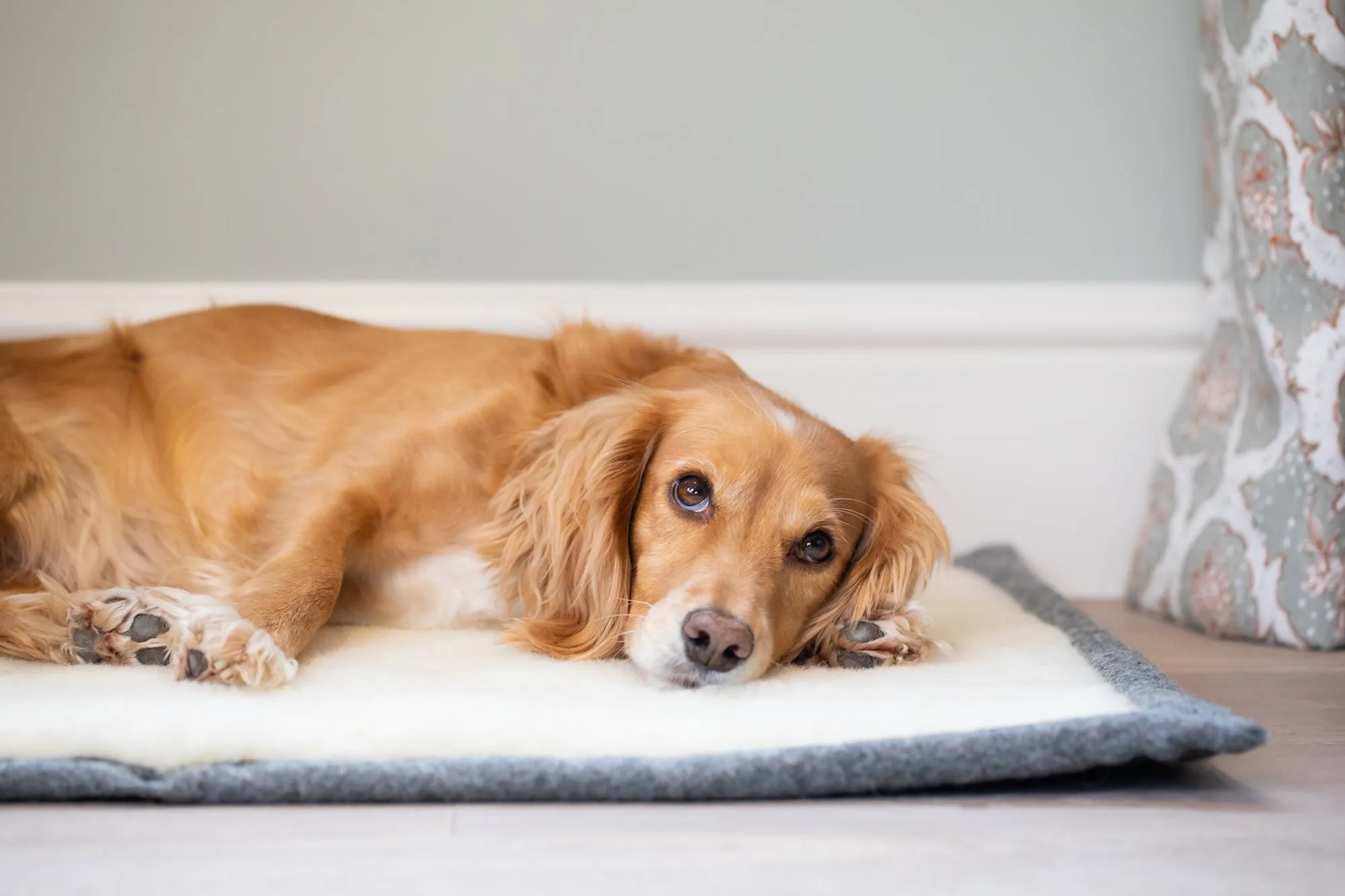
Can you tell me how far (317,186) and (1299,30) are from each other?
201 cm

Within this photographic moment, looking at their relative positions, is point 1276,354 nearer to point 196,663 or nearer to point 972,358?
point 972,358

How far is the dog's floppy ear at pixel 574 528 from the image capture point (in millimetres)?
1869

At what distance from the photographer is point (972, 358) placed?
2.73 meters

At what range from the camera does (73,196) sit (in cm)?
259

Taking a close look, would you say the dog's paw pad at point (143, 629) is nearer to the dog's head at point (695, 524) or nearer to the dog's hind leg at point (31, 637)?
the dog's hind leg at point (31, 637)

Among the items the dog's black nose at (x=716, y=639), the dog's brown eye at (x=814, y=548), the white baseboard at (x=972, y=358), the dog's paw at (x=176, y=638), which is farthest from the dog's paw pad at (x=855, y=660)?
the white baseboard at (x=972, y=358)

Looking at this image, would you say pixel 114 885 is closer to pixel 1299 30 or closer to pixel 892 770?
pixel 892 770

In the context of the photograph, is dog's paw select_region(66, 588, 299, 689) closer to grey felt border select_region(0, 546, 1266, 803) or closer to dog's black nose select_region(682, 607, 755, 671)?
grey felt border select_region(0, 546, 1266, 803)

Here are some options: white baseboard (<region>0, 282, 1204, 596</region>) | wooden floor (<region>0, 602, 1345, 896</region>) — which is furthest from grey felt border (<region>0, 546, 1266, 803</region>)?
white baseboard (<region>0, 282, 1204, 596</region>)

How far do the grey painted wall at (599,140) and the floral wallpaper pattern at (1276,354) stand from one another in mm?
331

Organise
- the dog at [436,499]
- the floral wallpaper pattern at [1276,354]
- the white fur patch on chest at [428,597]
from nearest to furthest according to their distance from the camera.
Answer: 1. the dog at [436,499]
2. the white fur patch on chest at [428,597]
3. the floral wallpaper pattern at [1276,354]

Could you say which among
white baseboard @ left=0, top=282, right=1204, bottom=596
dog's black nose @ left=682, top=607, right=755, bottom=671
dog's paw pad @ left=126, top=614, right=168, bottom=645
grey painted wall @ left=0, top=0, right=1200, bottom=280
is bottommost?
dog's paw pad @ left=126, top=614, right=168, bottom=645

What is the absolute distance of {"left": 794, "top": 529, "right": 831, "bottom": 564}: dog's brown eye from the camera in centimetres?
188

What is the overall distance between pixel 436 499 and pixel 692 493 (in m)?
0.43
